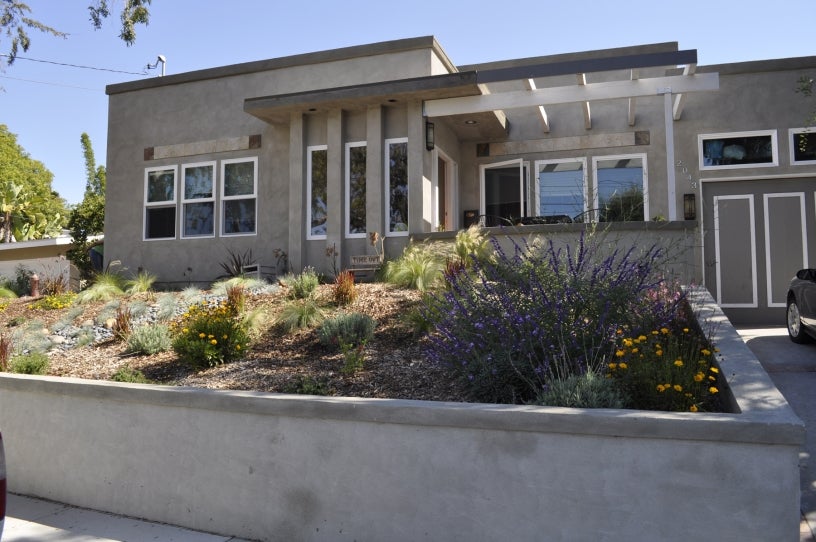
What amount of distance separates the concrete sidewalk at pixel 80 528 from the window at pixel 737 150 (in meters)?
10.9

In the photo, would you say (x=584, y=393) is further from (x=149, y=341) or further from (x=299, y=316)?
(x=149, y=341)

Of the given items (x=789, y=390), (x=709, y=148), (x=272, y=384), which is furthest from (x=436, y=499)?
(x=709, y=148)

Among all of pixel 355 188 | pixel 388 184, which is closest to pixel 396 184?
pixel 388 184

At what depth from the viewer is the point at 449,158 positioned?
13258mm

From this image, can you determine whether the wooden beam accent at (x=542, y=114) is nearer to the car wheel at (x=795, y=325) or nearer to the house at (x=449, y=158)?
the house at (x=449, y=158)

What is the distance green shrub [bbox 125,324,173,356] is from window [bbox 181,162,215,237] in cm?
596

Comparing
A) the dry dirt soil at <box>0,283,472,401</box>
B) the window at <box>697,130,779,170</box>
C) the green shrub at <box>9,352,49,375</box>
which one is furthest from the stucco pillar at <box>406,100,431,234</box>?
the green shrub at <box>9,352,49,375</box>

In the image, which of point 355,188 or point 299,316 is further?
point 355,188

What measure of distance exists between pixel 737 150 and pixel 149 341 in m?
10.6

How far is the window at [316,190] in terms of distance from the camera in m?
12.8

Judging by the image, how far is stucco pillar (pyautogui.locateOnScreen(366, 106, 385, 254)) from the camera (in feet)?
39.6

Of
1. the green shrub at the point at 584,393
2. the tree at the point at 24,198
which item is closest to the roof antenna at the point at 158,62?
the green shrub at the point at 584,393

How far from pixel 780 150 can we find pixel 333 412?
1063 cm

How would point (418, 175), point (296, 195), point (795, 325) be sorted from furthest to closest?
point (296, 195)
point (418, 175)
point (795, 325)
